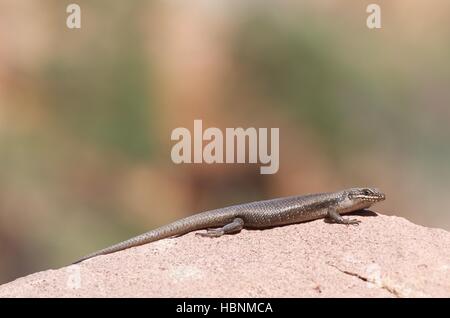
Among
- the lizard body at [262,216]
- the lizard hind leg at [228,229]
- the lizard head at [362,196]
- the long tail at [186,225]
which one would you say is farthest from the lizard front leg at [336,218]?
the long tail at [186,225]

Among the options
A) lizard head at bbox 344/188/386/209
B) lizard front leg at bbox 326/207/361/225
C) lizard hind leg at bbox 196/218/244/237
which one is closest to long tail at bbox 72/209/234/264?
lizard hind leg at bbox 196/218/244/237

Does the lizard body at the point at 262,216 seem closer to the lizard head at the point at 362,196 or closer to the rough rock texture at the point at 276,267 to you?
the lizard head at the point at 362,196

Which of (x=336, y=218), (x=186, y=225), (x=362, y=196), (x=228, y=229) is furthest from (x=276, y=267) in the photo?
(x=362, y=196)

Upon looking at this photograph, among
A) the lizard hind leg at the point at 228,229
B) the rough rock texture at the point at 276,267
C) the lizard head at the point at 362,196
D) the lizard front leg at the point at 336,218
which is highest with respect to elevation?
the lizard head at the point at 362,196

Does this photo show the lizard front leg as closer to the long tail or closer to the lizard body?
the lizard body
